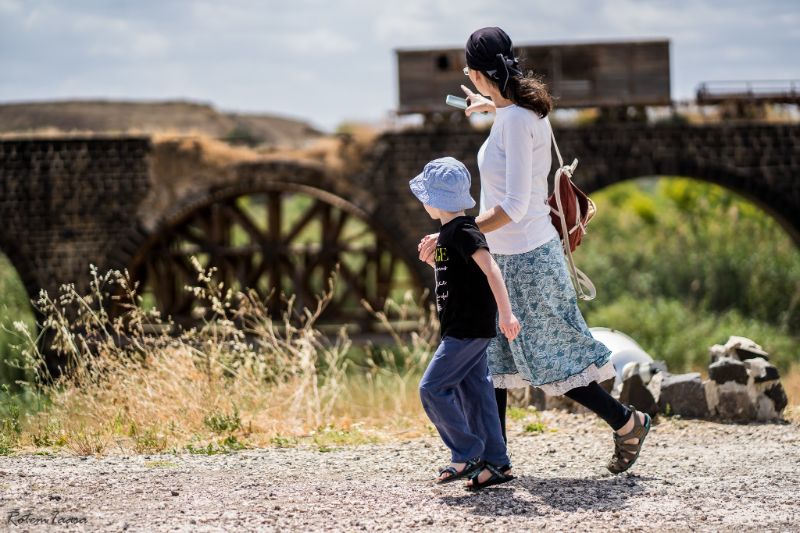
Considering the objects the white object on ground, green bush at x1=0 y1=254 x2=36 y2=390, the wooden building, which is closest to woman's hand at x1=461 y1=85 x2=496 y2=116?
the white object on ground

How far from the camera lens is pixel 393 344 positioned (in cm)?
1630

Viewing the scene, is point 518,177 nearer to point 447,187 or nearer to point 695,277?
point 447,187

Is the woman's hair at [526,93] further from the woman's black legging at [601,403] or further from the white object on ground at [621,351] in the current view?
the white object on ground at [621,351]

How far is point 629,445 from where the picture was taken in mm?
4668

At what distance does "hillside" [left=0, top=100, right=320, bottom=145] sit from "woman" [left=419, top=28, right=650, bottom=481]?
12.5m

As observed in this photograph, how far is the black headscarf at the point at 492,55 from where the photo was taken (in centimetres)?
451

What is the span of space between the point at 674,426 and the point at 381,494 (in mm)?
2723

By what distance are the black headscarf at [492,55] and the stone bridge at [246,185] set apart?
35.8ft

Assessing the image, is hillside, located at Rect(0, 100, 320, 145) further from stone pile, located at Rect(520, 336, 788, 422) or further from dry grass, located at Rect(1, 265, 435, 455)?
stone pile, located at Rect(520, 336, 788, 422)

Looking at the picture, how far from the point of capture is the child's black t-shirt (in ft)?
14.4

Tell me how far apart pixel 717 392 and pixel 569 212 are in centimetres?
250

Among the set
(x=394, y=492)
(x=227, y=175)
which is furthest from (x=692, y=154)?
(x=394, y=492)

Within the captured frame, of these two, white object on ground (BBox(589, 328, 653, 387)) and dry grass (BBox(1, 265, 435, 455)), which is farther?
white object on ground (BBox(589, 328, 653, 387))

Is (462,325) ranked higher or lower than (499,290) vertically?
lower
